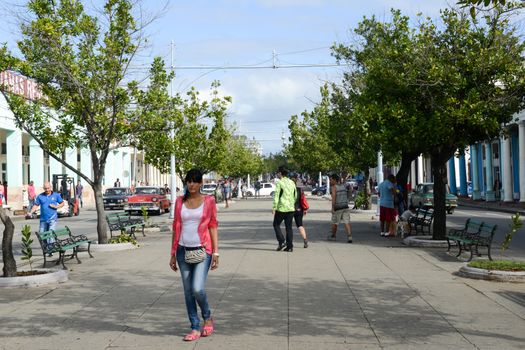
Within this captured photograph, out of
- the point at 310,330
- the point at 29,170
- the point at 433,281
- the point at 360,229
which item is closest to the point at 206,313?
the point at 310,330

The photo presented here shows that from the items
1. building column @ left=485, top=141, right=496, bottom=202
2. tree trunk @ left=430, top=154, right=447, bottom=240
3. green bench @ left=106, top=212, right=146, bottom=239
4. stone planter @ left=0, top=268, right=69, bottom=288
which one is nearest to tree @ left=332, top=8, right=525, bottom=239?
tree trunk @ left=430, top=154, right=447, bottom=240

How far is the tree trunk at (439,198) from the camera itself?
1714 centimetres

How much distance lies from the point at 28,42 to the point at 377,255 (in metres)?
8.90

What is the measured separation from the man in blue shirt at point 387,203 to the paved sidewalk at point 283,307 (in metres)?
4.62

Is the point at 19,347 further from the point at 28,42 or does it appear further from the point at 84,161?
the point at 84,161

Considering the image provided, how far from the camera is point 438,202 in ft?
57.1

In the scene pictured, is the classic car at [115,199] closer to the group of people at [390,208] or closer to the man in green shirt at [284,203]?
the group of people at [390,208]

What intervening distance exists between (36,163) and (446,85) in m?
35.5

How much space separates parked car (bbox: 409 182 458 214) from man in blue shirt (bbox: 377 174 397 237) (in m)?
16.0

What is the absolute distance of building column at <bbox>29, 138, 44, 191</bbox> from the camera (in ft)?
152

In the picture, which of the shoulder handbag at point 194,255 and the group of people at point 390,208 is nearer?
the shoulder handbag at point 194,255

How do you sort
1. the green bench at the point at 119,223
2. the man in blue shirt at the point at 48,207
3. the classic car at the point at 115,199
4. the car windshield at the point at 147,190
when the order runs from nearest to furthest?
the man in blue shirt at the point at 48,207
the green bench at the point at 119,223
the car windshield at the point at 147,190
the classic car at the point at 115,199

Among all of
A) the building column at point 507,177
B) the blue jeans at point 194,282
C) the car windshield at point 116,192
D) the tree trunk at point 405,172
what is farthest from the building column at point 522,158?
the blue jeans at point 194,282

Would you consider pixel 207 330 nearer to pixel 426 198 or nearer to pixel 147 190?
pixel 426 198
